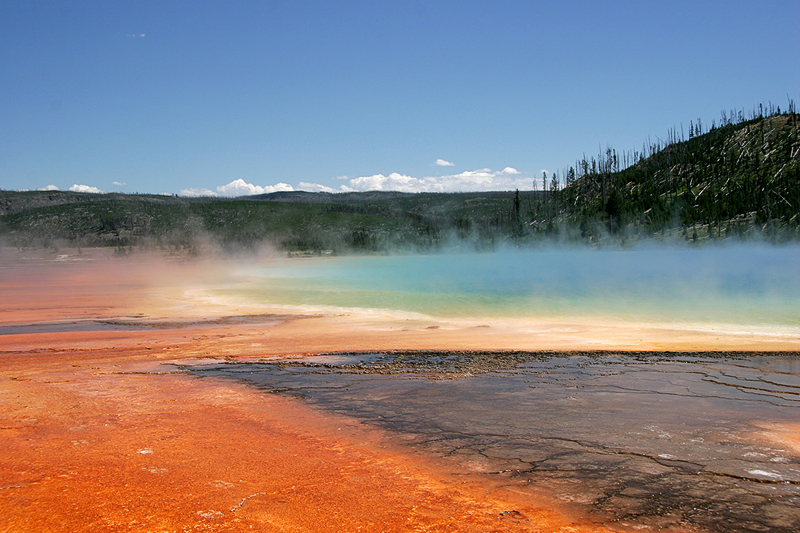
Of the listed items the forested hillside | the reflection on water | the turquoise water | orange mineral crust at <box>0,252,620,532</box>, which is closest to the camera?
orange mineral crust at <box>0,252,620,532</box>

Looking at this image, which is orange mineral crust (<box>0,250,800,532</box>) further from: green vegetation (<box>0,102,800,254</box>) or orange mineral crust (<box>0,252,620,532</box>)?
green vegetation (<box>0,102,800,254</box>)

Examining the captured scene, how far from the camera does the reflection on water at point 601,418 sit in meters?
4.43

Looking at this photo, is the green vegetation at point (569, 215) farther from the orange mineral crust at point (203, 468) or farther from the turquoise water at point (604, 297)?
the orange mineral crust at point (203, 468)

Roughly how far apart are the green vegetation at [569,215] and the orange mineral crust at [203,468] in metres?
74.8

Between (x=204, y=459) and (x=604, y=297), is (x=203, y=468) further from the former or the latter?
(x=604, y=297)

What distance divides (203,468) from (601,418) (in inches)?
180

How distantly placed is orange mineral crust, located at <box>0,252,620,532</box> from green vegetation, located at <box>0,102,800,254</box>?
2946 inches

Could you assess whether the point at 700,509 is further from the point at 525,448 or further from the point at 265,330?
the point at 265,330

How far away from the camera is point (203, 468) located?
16.9ft

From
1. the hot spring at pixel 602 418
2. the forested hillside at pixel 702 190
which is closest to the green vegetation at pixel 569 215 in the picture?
the forested hillside at pixel 702 190

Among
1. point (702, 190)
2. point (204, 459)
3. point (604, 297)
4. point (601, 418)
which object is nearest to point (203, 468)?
point (204, 459)

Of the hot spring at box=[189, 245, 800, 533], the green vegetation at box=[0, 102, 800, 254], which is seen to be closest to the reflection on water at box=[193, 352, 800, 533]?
the hot spring at box=[189, 245, 800, 533]

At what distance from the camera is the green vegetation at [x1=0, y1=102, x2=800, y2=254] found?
250 ft

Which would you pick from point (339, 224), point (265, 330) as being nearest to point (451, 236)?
point (339, 224)
